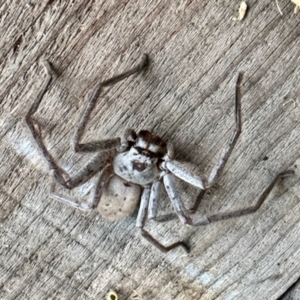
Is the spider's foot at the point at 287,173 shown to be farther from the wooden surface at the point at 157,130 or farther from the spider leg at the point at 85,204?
the spider leg at the point at 85,204

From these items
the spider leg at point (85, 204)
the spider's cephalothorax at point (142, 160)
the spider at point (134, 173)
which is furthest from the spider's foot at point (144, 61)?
the spider leg at point (85, 204)

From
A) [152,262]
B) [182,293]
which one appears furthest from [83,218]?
[182,293]

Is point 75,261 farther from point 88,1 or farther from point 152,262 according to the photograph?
point 88,1

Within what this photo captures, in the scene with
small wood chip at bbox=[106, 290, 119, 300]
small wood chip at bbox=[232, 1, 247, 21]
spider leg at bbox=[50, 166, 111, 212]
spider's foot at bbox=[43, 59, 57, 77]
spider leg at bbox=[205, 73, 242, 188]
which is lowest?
small wood chip at bbox=[106, 290, 119, 300]

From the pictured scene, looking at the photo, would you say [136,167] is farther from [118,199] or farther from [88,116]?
[88,116]

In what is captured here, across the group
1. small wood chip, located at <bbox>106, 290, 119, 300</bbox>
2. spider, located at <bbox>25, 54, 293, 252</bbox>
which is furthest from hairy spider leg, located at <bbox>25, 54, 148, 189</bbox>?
small wood chip, located at <bbox>106, 290, 119, 300</bbox>

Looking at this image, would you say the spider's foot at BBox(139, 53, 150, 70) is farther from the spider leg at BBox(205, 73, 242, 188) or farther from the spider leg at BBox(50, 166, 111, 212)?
the spider leg at BBox(50, 166, 111, 212)
